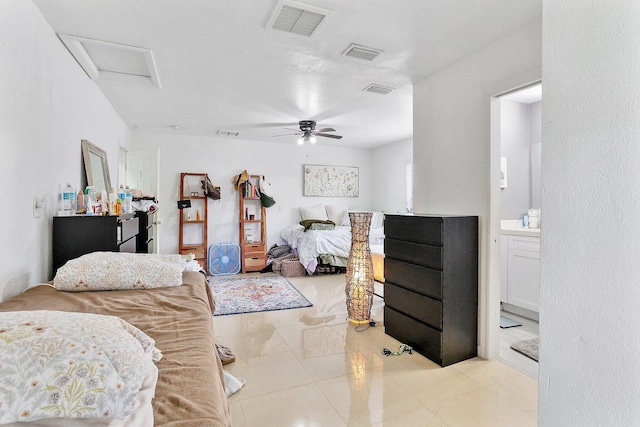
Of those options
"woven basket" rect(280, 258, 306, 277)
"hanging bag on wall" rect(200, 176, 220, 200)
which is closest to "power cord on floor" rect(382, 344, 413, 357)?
"woven basket" rect(280, 258, 306, 277)

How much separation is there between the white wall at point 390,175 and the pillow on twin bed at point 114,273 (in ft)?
15.8

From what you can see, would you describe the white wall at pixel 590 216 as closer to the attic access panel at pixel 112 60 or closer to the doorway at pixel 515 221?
the doorway at pixel 515 221

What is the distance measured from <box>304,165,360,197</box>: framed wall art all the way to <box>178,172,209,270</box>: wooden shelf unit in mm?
2023

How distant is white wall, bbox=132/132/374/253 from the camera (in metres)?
5.48

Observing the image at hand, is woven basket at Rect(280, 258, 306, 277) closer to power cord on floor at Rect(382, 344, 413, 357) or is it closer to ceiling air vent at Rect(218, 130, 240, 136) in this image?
ceiling air vent at Rect(218, 130, 240, 136)

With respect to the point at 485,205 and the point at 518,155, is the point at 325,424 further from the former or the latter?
the point at 518,155

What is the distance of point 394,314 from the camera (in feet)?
9.41

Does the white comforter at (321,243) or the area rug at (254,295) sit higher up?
the white comforter at (321,243)

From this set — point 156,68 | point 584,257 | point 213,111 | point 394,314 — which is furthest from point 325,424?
point 213,111

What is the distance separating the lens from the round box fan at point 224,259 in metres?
5.48

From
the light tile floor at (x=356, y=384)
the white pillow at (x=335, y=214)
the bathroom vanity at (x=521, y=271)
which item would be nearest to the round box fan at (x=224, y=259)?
the white pillow at (x=335, y=214)

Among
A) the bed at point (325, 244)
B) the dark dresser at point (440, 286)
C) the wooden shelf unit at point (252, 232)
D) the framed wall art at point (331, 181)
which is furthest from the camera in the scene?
the framed wall art at point (331, 181)

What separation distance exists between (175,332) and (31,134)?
1.65 m

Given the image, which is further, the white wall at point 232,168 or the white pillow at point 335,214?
the white pillow at point 335,214
